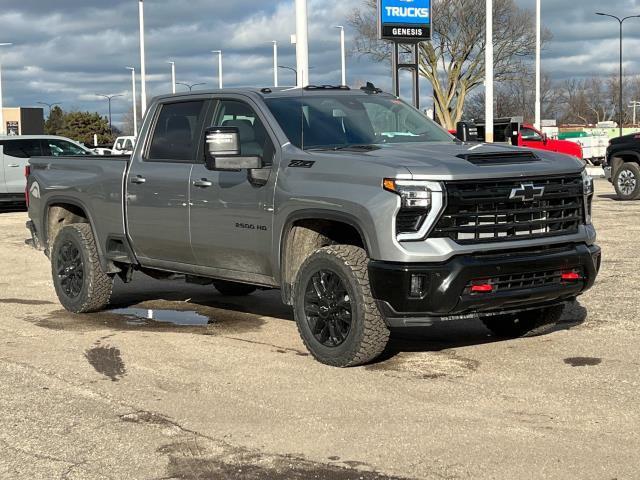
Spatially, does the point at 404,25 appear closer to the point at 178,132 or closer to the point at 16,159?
the point at 16,159

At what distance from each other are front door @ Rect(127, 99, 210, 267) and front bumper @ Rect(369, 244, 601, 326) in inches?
88.3

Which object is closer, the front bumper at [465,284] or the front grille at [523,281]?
the front bumper at [465,284]

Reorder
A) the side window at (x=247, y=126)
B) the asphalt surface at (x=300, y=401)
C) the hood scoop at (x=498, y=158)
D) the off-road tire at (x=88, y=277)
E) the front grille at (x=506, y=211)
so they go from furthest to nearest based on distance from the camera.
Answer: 1. the off-road tire at (x=88, y=277)
2. the side window at (x=247, y=126)
3. the hood scoop at (x=498, y=158)
4. the front grille at (x=506, y=211)
5. the asphalt surface at (x=300, y=401)

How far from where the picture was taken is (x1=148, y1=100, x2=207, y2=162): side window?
8148 mm

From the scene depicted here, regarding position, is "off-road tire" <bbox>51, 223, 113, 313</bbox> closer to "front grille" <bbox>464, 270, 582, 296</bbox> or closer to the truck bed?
the truck bed

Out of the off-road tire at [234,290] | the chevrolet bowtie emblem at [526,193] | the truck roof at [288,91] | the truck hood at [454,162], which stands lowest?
the off-road tire at [234,290]

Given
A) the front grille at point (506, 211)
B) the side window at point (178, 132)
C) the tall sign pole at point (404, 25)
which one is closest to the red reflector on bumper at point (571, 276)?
the front grille at point (506, 211)

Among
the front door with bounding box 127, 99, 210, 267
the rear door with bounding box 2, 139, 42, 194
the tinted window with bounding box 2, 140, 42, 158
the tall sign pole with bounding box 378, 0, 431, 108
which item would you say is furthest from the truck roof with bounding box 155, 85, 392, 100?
the tinted window with bounding box 2, 140, 42, 158

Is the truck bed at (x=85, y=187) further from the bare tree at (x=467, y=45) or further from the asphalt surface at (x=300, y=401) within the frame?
the bare tree at (x=467, y=45)

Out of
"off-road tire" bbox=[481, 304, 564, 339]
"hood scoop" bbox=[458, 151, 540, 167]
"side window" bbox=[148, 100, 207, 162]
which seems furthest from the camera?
"side window" bbox=[148, 100, 207, 162]

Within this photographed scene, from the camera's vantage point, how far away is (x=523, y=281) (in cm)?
657

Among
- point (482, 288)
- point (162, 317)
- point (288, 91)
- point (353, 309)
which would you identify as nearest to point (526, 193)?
point (482, 288)

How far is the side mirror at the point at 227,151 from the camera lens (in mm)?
7117

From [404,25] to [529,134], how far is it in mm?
15721
